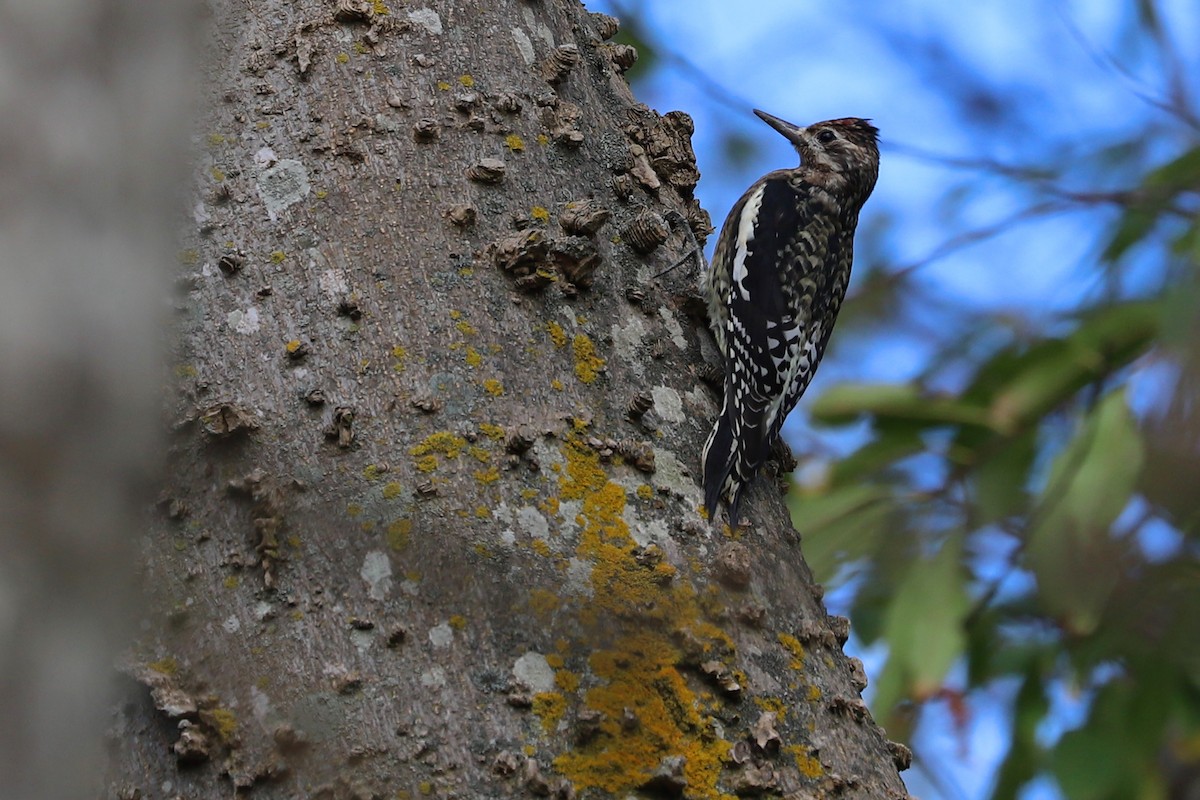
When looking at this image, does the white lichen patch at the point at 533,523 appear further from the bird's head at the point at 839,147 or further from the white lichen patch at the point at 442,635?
the bird's head at the point at 839,147

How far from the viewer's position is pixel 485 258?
2117 millimetres

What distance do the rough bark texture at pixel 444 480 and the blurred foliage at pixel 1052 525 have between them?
143 cm

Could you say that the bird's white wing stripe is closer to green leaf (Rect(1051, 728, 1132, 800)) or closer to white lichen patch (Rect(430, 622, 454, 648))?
white lichen patch (Rect(430, 622, 454, 648))

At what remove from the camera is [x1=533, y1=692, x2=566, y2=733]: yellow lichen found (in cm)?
165

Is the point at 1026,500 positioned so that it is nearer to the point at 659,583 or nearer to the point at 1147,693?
the point at 1147,693

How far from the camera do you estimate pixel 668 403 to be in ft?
7.15

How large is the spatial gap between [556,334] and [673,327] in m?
0.31

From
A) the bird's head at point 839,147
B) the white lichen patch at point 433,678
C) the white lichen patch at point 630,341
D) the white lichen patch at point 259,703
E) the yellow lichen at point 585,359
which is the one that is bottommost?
the white lichen patch at point 259,703

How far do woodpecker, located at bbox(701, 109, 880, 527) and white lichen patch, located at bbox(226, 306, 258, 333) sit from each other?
2.58 feet

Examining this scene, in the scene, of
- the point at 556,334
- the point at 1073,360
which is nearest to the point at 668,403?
the point at 556,334

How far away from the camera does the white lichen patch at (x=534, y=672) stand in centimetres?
167

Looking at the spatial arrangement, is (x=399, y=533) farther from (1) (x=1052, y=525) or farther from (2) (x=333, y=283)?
(1) (x=1052, y=525)

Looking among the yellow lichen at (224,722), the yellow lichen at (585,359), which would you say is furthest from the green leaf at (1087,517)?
the yellow lichen at (224,722)

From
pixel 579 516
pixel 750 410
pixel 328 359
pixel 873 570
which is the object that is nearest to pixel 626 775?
pixel 579 516
